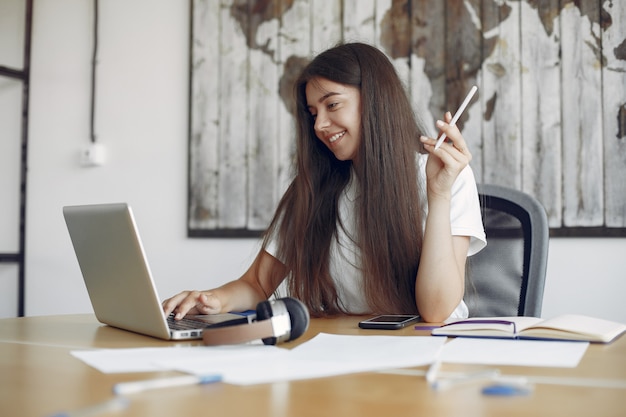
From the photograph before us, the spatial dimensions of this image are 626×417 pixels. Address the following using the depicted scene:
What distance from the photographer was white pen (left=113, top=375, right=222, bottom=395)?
540 mm

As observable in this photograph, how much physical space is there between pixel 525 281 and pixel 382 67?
0.58 metres

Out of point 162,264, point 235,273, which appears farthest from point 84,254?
point 162,264

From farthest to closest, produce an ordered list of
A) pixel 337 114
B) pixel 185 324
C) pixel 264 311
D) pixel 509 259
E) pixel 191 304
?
pixel 337 114 < pixel 509 259 < pixel 191 304 < pixel 185 324 < pixel 264 311

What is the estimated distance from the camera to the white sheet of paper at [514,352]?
688 mm

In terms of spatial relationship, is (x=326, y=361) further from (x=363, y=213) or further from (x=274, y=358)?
(x=363, y=213)

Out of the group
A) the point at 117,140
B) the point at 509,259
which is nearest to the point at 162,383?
the point at 509,259

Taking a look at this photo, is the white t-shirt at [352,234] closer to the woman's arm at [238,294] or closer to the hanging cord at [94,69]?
the woman's arm at [238,294]

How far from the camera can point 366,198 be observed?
1.46 m

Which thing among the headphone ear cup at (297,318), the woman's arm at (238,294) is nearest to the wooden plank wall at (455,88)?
the woman's arm at (238,294)

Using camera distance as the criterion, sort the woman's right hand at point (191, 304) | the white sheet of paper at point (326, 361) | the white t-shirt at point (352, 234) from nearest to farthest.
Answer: the white sheet of paper at point (326, 361)
the woman's right hand at point (191, 304)
the white t-shirt at point (352, 234)

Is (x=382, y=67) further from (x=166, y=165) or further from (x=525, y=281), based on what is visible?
(x=166, y=165)

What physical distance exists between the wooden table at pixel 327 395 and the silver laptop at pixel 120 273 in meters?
0.18

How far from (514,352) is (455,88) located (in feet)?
5.14

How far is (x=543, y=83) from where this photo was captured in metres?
2.07
